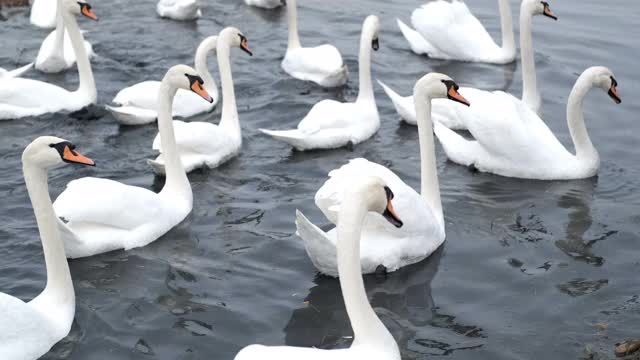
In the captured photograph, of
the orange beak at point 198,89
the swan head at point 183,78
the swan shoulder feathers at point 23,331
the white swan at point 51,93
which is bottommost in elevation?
the white swan at point 51,93

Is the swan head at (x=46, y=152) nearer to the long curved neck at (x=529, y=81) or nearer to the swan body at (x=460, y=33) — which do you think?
the long curved neck at (x=529, y=81)

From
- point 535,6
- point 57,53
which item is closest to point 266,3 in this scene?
point 57,53

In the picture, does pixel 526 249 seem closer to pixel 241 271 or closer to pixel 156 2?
pixel 241 271

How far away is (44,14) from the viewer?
18.1 meters


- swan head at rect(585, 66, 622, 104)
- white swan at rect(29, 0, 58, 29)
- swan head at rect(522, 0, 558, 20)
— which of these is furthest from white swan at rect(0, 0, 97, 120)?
swan head at rect(585, 66, 622, 104)

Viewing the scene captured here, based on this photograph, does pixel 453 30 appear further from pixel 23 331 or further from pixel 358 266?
pixel 23 331

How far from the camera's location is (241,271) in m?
9.53

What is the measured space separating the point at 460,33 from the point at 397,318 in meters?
8.31

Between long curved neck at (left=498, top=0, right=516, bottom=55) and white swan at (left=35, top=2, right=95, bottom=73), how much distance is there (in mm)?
6161

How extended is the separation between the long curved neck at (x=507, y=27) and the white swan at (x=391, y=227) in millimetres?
6114

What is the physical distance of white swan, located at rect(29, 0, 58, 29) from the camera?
59.0ft

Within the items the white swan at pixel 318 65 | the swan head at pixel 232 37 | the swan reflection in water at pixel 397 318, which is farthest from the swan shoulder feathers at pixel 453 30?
the swan reflection in water at pixel 397 318

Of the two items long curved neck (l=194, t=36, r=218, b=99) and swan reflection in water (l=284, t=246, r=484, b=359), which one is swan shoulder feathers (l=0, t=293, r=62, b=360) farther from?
long curved neck (l=194, t=36, r=218, b=99)

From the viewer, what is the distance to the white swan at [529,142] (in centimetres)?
1168
